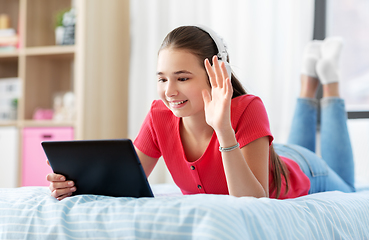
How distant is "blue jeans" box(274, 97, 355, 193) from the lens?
4.84 ft

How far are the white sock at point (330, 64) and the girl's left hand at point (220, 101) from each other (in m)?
1.06

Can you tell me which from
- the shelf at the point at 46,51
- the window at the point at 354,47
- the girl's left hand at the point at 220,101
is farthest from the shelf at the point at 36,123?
the window at the point at 354,47

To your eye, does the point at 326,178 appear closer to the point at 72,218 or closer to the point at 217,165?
the point at 217,165

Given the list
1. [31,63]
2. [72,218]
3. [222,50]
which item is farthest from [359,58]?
[72,218]

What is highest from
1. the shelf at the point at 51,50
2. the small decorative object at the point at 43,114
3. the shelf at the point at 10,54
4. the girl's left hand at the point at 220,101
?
the shelf at the point at 51,50

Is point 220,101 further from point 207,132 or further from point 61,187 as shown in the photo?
point 61,187

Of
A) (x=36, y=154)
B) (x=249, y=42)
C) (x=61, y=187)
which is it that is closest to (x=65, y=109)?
(x=36, y=154)

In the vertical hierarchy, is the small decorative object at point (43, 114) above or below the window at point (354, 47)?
below

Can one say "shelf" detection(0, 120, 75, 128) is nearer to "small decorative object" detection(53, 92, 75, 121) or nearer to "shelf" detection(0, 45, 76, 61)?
"small decorative object" detection(53, 92, 75, 121)

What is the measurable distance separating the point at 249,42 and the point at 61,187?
66.9 inches

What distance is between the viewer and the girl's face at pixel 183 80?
98 centimetres

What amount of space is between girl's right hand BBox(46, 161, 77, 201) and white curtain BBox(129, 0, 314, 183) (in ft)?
4.60

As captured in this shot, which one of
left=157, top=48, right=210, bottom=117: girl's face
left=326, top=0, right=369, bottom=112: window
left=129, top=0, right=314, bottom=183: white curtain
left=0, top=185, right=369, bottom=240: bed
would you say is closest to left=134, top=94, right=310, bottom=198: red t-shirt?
left=157, top=48, right=210, bottom=117: girl's face

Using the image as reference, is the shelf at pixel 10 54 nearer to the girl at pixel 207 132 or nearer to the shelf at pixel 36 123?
the shelf at pixel 36 123
